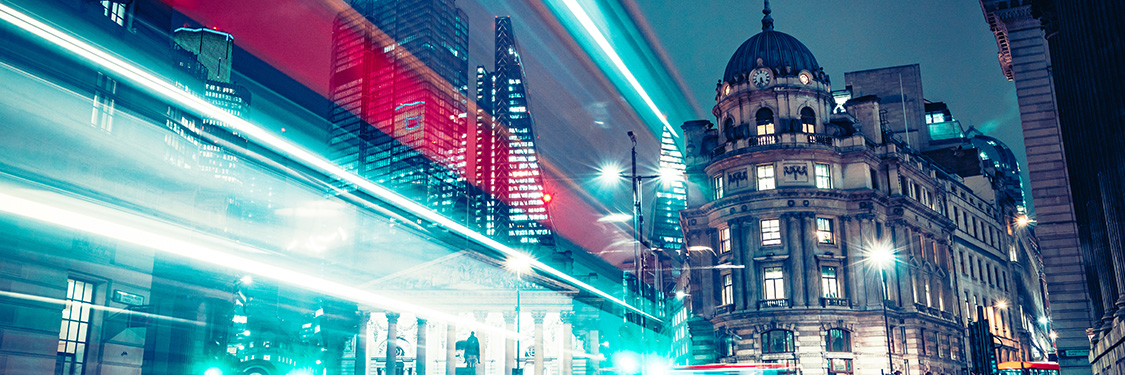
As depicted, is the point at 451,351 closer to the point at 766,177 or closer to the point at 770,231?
the point at 770,231

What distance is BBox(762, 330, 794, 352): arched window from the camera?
180 ft

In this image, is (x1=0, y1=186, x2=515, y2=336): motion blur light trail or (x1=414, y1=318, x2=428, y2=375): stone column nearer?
(x1=0, y1=186, x2=515, y2=336): motion blur light trail

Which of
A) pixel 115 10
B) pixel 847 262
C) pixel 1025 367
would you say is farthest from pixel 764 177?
pixel 115 10

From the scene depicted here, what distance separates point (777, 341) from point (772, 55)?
19541 millimetres

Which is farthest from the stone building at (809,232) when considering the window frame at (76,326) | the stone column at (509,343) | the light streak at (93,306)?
the window frame at (76,326)

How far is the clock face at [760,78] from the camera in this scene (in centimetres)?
5947

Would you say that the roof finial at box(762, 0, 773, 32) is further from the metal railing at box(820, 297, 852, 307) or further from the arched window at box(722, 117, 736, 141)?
the metal railing at box(820, 297, 852, 307)

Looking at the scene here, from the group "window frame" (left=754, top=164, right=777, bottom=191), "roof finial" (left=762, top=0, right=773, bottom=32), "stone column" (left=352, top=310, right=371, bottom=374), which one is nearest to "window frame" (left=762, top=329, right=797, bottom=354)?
"window frame" (left=754, top=164, right=777, bottom=191)

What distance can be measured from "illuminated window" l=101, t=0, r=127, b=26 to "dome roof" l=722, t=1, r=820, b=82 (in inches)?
1714

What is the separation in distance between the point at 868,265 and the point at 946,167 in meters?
23.1

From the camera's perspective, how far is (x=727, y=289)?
58.9 meters

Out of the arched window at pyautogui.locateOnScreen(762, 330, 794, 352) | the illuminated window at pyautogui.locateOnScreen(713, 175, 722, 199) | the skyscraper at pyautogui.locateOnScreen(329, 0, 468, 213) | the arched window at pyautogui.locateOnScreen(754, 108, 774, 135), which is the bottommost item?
the arched window at pyautogui.locateOnScreen(762, 330, 794, 352)

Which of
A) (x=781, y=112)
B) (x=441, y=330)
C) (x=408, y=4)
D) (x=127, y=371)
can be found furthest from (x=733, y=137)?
(x=408, y=4)

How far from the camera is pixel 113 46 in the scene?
78.5 feet
